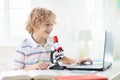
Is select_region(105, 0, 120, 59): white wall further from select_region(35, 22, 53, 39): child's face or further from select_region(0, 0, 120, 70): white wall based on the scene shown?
select_region(35, 22, 53, 39): child's face

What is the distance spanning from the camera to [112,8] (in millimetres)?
2361

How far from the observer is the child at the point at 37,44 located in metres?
1.89

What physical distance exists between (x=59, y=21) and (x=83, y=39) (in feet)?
1.10

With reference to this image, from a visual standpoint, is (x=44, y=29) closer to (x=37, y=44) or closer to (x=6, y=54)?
(x=37, y=44)

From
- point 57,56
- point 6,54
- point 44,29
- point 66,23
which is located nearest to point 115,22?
point 66,23

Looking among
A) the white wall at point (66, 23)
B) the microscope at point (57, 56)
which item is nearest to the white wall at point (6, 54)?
the white wall at point (66, 23)

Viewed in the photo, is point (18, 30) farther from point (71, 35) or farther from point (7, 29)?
point (71, 35)

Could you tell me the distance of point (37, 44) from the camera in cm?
194

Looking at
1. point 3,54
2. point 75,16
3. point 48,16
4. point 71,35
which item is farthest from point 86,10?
point 3,54

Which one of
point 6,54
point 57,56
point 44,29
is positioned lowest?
point 6,54

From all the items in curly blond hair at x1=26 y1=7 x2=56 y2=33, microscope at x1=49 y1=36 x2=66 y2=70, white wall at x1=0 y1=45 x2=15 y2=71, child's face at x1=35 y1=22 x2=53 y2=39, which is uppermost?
curly blond hair at x1=26 y1=7 x2=56 y2=33

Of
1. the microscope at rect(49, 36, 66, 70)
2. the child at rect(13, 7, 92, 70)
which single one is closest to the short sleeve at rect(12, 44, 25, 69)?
the child at rect(13, 7, 92, 70)

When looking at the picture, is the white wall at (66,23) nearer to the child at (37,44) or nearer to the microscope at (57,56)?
the child at (37,44)

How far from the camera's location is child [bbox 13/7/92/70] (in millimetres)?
1893
